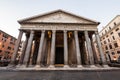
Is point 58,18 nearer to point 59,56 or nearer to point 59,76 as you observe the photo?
point 59,56

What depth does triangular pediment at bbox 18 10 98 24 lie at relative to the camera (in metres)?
16.0

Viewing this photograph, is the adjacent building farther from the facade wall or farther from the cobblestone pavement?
the cobblestone pavement

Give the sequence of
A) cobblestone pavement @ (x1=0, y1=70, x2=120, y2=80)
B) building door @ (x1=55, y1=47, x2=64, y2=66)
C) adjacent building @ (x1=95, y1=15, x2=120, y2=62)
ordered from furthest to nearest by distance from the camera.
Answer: adjacent building @ (x1=95, y1=15, x2=120, y2=62)
building door @ (x1=55, y1=47, x2=64, y2=66)
cobblestone pavement @ (x1=0, y1=70, x2=120, y2=80)

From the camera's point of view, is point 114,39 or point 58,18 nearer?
point 58,18

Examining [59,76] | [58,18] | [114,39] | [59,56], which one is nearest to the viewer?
[59,76]

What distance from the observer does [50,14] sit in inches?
651

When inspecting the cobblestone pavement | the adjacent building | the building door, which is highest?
the adjacent building

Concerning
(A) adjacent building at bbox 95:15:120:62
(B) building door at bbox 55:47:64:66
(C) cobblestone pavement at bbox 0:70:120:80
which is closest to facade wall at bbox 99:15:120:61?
(A) adjacent building at bbox 95:15:120:62

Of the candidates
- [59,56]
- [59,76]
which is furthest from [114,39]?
[59,76]

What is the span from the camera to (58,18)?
54.0 feet

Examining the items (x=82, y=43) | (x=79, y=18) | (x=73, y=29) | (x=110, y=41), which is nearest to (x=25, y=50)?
(x=73, y=29)

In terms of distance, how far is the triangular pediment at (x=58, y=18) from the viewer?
16.0 meters

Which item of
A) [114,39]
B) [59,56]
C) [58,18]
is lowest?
[59,56]

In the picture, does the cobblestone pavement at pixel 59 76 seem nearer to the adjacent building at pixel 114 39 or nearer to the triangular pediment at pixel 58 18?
the triangular pediment at pixel 58 18
